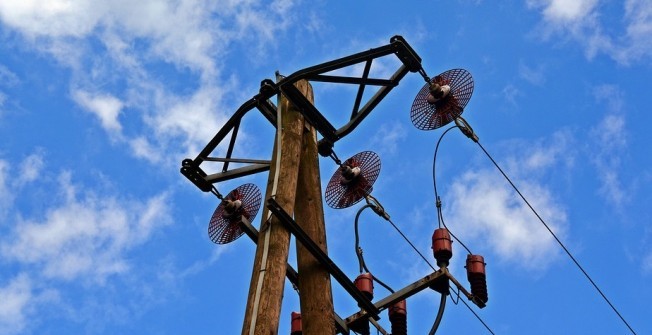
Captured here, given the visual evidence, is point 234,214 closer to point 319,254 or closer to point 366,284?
point 366,284

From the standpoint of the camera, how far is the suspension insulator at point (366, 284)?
927 centimetres

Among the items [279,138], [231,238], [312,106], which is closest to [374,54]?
[312,106]

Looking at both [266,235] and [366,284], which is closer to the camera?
[266,235]

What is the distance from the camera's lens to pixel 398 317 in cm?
925

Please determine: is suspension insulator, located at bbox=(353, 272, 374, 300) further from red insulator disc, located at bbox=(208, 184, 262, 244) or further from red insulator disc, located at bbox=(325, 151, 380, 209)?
red insulator disc, located at bbox=(208, 184, 262, 244)

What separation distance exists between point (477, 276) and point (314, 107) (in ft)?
7.44

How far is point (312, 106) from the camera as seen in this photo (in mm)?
9297

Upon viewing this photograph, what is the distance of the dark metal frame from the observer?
941cm

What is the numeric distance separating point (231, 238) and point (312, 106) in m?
1.77

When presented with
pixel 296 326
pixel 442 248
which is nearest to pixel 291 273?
pixel 296 326

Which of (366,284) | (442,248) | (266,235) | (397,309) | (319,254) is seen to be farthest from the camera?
(366,284)

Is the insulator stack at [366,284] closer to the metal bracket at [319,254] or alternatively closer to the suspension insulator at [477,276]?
the metal bracket at [319,254]

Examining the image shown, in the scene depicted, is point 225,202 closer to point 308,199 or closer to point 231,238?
point 231,238

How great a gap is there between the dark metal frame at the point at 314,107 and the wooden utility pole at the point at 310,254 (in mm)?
426
